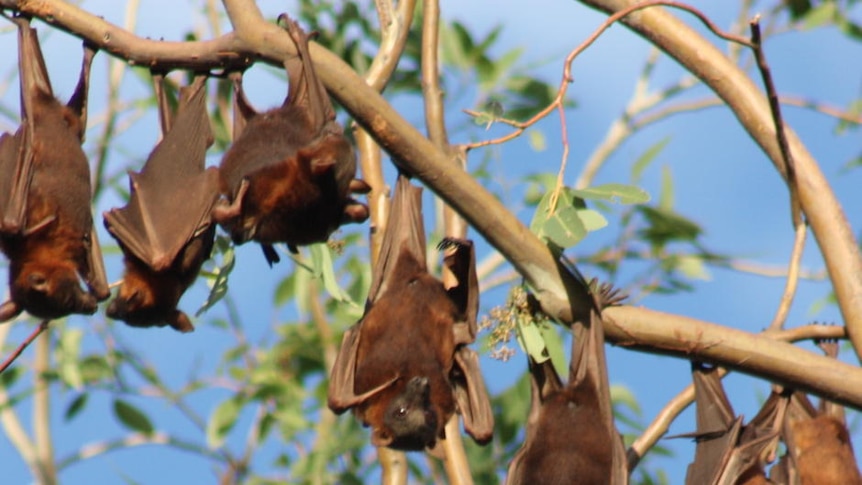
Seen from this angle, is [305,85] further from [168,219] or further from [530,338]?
[530,338]

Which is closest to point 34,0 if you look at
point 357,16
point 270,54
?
point 270,54

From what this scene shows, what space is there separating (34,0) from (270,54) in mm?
966

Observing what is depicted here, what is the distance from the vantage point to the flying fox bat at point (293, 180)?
Answer: 5.61m

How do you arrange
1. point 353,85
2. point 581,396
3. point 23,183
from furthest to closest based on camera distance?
point 581,396
point 23,183
point 353,85

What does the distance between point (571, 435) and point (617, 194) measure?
1525 millimetres

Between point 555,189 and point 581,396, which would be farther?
point 581,396

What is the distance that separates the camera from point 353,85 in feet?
16.0

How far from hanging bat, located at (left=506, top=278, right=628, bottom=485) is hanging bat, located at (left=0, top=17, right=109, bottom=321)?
2.32 metres

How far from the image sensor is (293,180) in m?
5.68

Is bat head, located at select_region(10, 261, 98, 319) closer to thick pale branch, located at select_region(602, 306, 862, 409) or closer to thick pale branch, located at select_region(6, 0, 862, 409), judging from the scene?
thick pale branch, located at select_region(6, 0, 862, 409)

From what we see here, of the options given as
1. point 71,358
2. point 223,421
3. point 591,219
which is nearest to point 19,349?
point 591,219

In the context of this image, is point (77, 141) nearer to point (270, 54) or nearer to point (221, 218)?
point (221, 218)

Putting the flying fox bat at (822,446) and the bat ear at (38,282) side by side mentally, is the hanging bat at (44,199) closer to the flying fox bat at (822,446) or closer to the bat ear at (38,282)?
the bat ear at (38,282)

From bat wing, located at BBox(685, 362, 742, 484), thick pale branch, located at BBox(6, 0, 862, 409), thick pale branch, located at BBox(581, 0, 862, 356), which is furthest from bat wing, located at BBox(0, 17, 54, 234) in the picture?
bat wing, located at BBox(685, 362, 742, 484)
